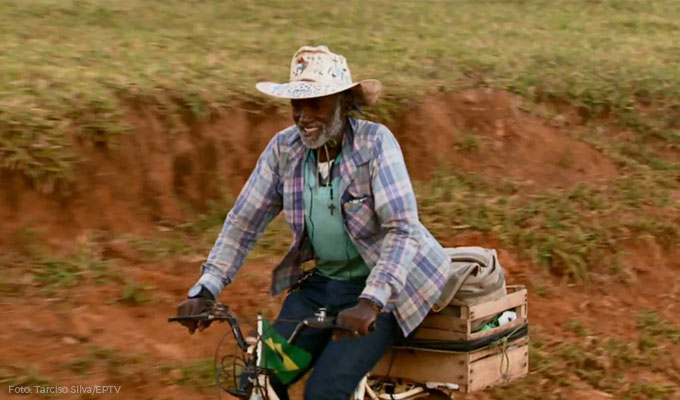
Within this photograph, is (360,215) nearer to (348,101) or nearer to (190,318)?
(348,101)

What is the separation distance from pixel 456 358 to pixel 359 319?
841mm

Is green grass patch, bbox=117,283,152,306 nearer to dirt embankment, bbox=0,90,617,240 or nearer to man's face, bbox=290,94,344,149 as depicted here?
dirt embankment, bbox=0,90,617,240

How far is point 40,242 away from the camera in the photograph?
21.0ft

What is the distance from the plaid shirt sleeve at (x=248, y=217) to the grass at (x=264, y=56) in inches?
90.9

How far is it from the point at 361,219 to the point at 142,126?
3.14 metres

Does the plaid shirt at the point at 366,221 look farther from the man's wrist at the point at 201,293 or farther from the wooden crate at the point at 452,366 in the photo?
the wooden crate at the point at 452,366

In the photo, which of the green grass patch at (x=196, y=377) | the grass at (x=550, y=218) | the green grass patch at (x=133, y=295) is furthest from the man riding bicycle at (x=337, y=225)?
the grass at (x=550, y=218)

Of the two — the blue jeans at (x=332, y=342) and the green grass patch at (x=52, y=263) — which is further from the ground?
the blue jeans at (x=332, y=342)

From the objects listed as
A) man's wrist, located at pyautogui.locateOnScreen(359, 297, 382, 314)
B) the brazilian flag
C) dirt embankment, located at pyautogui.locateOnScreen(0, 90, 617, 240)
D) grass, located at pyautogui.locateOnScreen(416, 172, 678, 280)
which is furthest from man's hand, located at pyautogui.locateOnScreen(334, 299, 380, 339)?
grass, located at pyautogui.locateOnScreen(416, 172, 678, 280)

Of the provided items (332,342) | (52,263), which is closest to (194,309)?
(332,342)

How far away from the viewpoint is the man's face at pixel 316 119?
14.2ft

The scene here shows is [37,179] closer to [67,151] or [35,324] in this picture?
[67,151]

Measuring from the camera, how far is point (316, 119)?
435 centimetres

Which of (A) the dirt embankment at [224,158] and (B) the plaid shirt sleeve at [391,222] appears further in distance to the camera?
(A) the dirt embankment at [224,158]
